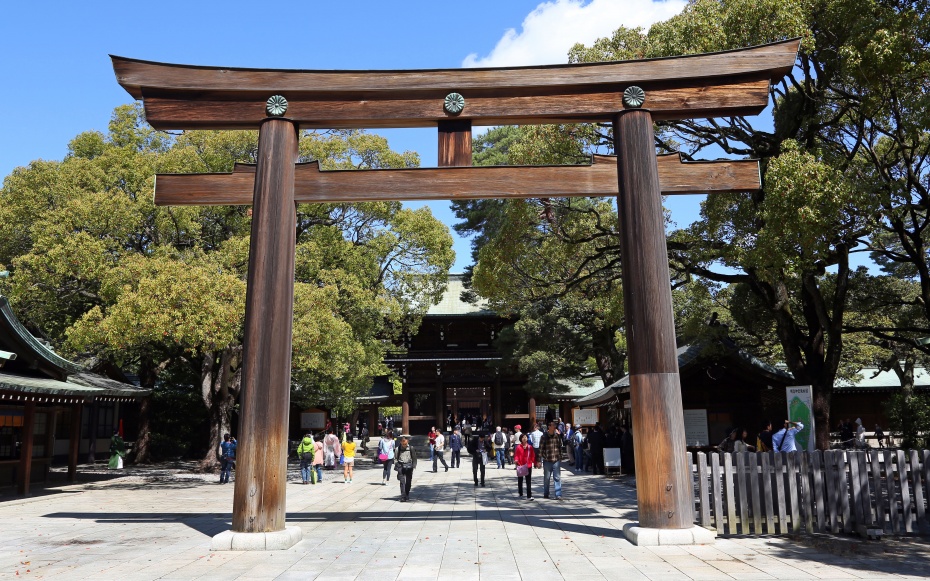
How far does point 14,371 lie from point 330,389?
35.0 feet

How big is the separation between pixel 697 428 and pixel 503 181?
44.3 feet

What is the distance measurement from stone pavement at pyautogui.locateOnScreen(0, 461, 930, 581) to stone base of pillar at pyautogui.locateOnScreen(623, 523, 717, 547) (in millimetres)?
118

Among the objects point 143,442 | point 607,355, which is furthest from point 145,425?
point 607,355

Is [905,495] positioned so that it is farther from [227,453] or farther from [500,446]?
[500,446]

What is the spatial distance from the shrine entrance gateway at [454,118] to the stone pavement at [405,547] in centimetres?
282

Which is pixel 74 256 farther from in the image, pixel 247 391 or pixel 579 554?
pixel 579 554

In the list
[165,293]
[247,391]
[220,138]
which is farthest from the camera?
[220,138]

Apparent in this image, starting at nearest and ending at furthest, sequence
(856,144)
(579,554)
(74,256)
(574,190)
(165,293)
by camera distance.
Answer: (579,554) → (574,190) → (856,144) → (165,293) → (74,256)

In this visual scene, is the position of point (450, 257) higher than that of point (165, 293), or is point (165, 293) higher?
point (450, 257)

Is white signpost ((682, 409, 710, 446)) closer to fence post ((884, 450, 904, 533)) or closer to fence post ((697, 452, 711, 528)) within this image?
fence post ((884, 450, 904, 533))

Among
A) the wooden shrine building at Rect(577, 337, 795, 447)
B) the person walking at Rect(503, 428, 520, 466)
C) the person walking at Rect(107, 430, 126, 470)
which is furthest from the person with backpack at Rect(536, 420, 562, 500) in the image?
the person walking at Rect(107, 430, 126, 470)

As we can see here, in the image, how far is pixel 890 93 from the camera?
12648mm

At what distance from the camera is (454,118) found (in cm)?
991

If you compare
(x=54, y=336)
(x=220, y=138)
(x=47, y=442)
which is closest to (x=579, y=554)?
(x=47, y=442)
